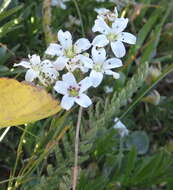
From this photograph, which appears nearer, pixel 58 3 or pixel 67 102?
pixel 67 102

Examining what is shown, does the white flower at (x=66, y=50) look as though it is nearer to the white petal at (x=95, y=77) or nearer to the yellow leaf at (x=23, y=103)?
the white petal at (x=95, y=77)

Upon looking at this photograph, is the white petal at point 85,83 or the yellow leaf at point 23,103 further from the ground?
the yellow leaf at point 23,103

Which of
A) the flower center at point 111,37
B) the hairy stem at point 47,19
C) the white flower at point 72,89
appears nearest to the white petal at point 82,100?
the white flower at point 72,89

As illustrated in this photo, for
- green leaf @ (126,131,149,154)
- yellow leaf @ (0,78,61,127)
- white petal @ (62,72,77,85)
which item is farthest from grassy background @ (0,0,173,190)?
yellow leaf @ (0,78,61,127)

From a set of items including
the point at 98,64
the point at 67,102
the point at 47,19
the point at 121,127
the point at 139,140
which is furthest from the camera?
the point at 139,140

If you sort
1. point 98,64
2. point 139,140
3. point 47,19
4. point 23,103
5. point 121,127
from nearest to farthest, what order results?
point 23,103, point 98,64, point 47,19, point 121,127, point 139,140

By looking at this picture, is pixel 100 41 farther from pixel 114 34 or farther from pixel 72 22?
pixel 72 22

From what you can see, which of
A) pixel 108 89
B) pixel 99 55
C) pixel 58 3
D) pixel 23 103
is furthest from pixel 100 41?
pixel 58 3
